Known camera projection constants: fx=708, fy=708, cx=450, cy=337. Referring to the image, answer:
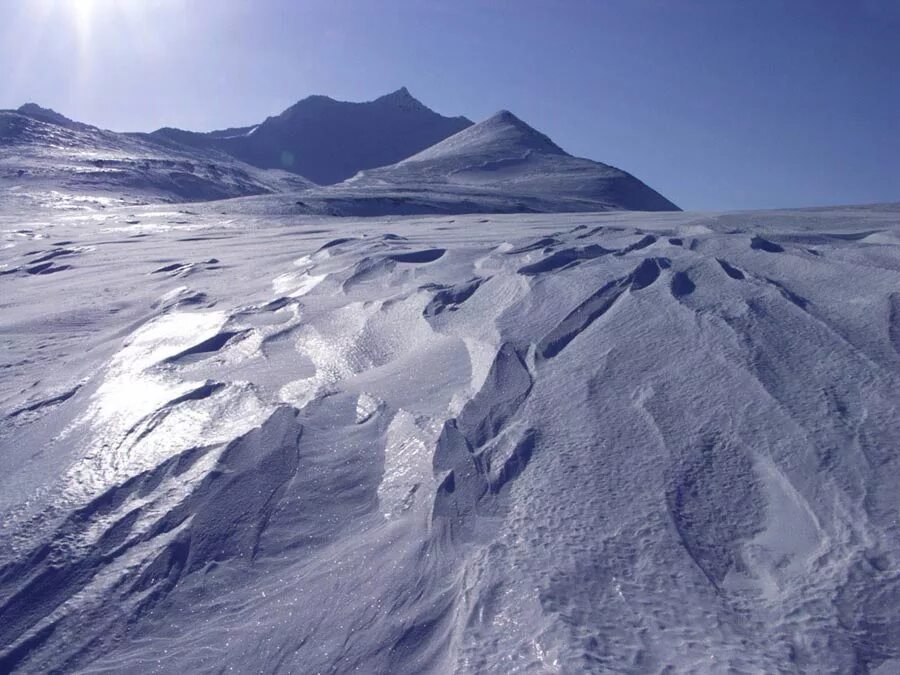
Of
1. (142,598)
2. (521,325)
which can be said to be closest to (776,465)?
(521,325)

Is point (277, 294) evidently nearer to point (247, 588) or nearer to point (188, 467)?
point (188, 467)

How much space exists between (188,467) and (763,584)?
1494 millimetres

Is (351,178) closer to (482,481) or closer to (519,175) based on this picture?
(519,175)

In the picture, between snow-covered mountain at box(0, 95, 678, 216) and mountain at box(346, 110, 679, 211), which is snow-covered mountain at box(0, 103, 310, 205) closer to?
snow-covered mountain at box(0, 95, 678, 216)

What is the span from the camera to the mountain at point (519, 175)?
14.4 meters

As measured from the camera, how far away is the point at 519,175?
17.0m

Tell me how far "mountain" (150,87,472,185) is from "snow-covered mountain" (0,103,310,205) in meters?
13.0

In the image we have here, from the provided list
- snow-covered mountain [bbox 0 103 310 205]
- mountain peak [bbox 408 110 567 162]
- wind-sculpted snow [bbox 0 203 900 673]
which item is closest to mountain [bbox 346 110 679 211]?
mountain peak [bbox 408 110 567 162]

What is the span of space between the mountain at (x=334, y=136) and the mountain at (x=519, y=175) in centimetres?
1870

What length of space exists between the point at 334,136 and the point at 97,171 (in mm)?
25378

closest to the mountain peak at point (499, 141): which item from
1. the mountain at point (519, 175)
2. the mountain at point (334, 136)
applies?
the mountain at point (519, 175)

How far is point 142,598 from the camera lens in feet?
5.09

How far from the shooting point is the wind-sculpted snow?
1353mm

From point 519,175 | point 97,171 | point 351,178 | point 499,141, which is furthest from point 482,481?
point 499,141
